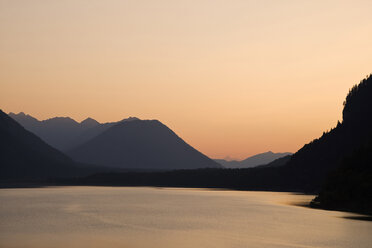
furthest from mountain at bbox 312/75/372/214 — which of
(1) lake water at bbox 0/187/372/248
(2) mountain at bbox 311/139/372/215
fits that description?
(1) lake water at bbox 0/187/372/248

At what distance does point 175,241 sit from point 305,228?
2506 cm

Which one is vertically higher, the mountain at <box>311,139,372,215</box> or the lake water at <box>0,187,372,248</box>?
the mountain at <box>311,139,372,215</box>

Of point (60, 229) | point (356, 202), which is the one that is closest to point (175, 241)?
point (60, 229)

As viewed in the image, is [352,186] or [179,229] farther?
[352,186]

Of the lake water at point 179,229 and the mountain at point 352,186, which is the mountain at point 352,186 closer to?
the mountain at point 352,186

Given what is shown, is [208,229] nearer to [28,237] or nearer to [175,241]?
[175,241]

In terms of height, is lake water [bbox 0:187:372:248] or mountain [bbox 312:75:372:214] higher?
mountain [bbox 312:75:372:214]

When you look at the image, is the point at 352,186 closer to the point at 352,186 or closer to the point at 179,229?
the point at 352,186

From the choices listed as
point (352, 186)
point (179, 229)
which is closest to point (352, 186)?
point (352, 186)

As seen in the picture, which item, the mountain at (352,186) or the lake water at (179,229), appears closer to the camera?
the lake water at (179,229)

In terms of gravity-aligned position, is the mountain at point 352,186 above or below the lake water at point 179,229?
above

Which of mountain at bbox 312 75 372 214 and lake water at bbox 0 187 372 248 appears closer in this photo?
lake water at bbox 0 187 372 248

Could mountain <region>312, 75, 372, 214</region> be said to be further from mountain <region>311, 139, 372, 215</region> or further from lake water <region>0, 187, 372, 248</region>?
lake water <region>0, 187, 372, 248</region>

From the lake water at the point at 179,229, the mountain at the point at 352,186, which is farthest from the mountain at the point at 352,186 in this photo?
the lake water at the point at 179,229
